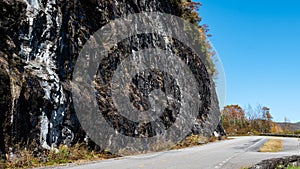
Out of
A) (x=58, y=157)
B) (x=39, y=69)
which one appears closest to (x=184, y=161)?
(x=58, y=157)

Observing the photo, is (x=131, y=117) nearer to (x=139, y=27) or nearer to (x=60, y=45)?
(x=60, y=45)

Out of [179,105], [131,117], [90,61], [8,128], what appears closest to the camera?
[8,128]

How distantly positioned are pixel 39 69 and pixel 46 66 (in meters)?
0.51

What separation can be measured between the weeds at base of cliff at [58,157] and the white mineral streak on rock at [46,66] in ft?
1.63

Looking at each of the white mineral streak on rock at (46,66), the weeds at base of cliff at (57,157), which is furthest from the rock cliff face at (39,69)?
the weeds at base of cliff at (57,157)

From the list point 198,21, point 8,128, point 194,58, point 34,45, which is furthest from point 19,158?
point 198,21

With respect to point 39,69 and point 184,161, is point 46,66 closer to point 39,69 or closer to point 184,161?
point 39,69

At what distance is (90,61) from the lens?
629 inches

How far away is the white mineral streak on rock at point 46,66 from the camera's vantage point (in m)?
12.0

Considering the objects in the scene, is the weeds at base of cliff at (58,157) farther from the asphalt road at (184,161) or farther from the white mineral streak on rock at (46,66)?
the asphalt road at (184,161)

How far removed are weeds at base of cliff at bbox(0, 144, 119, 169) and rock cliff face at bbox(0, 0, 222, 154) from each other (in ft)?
1.21

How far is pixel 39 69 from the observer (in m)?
12.4

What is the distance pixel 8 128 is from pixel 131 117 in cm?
919

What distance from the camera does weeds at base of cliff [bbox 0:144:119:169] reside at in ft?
32.9
